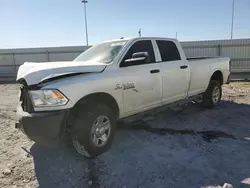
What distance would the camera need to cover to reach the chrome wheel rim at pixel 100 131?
388cm

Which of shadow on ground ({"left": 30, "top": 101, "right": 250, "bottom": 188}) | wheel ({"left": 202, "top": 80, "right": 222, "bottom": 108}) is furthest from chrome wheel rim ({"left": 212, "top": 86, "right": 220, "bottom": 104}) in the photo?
shadow on ground ({"left": 30, "top": 101, "right": 250, "bottom": 188})

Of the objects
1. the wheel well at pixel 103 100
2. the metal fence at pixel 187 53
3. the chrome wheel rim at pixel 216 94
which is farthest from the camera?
the metal fence at pixel 187 53

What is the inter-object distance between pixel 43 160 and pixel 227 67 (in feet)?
20.0

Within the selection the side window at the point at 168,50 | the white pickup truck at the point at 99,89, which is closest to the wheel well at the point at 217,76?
the white pickup truck at the point at 99,89

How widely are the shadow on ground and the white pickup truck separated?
13.1 inches

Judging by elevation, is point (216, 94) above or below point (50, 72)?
below

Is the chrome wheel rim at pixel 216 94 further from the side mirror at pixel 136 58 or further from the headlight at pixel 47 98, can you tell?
the headlight at pixel 47 98

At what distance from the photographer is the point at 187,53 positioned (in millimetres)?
16250

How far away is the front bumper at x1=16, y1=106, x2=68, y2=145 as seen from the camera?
11.1 ft

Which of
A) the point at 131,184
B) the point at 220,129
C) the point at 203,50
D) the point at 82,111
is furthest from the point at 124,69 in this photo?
the point at 203,50

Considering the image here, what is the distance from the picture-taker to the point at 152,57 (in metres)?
5.09

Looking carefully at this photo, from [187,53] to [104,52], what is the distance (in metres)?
12.4

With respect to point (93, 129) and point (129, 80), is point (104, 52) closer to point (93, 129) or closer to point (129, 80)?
point (129, 80)

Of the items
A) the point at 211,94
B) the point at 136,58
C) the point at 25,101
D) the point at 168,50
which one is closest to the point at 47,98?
the point at 25,101
